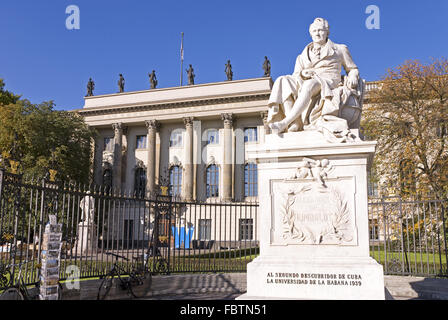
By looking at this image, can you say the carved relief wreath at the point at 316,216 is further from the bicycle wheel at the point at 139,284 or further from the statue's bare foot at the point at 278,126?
the bicycle wheel at the point at 139,284

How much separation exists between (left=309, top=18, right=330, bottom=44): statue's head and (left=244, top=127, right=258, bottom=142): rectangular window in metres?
35.2

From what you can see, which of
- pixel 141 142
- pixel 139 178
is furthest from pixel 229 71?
pixel 139 178

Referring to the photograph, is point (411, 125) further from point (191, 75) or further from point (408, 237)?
point (191, 75)

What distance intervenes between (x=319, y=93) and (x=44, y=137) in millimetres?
31992

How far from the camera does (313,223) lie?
16.0 feet

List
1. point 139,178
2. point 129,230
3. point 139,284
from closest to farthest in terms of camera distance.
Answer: point 139,284
point 129,230
point 139,178

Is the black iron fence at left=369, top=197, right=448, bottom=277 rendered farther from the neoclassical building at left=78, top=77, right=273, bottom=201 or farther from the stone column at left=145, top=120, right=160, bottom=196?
the stone column at left=145, top=120, right=160, bottom=196

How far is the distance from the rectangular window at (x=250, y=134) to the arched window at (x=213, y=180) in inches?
171
